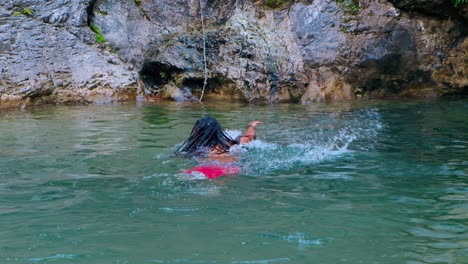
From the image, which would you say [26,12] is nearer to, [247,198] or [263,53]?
[263,53]

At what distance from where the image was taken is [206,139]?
278 inches

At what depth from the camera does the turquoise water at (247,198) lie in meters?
3.87

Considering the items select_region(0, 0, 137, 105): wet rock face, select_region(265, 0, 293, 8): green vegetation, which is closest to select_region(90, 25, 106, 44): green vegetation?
select_region(0, 0, 137, 105): wet rock face

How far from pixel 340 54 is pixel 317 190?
10.6 metres

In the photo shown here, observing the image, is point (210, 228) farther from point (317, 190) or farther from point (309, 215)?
point (317, 190)

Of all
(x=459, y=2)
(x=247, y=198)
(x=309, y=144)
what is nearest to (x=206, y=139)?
(x=309, y=144)

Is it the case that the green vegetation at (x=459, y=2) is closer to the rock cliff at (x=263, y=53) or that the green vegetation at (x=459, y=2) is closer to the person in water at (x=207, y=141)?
the rock cliff at (x=263, y=53)

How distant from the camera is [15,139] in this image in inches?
353

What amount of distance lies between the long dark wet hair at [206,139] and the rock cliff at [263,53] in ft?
27.2

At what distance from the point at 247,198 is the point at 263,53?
10.9m

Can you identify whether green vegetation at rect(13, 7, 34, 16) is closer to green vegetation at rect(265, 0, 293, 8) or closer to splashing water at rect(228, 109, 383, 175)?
green vegetation at rect(265, 0, 293, 8)

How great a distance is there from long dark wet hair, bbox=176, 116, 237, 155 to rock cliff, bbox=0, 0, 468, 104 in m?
8.28

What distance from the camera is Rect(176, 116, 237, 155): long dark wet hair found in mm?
7023


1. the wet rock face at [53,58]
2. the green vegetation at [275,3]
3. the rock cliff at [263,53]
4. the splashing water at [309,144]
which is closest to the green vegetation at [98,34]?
the rock cliff at [263,53]
